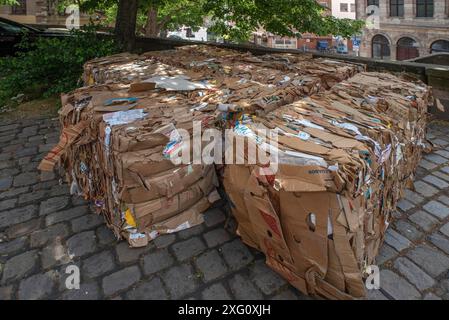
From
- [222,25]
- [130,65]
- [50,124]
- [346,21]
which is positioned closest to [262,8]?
[222,25]

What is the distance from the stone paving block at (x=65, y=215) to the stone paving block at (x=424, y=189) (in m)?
3.66

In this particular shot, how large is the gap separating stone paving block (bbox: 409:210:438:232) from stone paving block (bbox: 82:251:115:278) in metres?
2.85

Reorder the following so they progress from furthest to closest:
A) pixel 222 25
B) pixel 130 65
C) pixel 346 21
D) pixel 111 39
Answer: pixel 222 25 < pixel 346 21 < pixel 111 39 < pixel 130 65

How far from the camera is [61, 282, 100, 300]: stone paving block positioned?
2.50 metres

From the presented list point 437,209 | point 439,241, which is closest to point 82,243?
point 439,241

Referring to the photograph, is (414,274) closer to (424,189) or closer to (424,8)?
(424,189)

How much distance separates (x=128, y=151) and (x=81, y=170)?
113cm

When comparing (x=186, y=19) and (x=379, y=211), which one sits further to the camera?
(x=186, y=19)

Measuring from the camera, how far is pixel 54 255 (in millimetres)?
2928

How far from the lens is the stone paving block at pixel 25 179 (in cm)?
414

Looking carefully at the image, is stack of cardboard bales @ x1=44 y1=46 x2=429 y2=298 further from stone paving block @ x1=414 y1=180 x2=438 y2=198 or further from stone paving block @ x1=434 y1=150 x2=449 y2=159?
stone paving block @ x1=434 y1=150 x2=449 y2=159

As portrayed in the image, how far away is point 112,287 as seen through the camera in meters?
2.59

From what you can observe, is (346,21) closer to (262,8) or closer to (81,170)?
(262,8)

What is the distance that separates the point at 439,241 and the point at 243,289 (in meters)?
1.86
